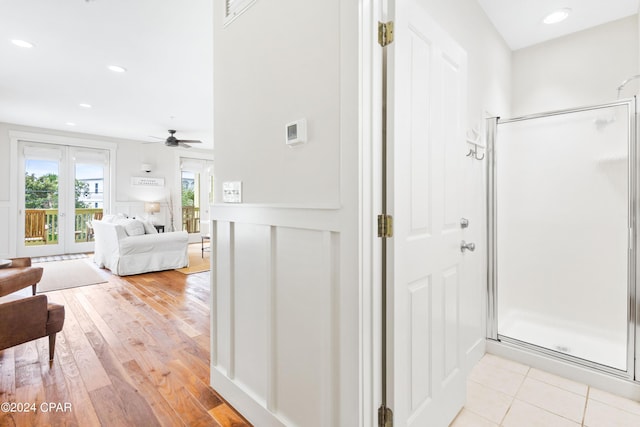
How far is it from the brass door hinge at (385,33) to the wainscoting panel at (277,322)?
792 millimetres

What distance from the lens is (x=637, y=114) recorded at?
1.89m

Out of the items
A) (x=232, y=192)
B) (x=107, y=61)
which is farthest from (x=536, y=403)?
(x=107, y=61)

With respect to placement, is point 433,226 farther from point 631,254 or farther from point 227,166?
point 631,254

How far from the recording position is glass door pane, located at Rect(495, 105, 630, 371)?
253cm

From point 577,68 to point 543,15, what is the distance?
649mm

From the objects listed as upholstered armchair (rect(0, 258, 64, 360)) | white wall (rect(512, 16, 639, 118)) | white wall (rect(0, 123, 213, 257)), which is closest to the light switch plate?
upholstered armchair (rect(0, 258, 64, 360))

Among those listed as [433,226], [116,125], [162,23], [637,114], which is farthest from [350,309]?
[116,125]

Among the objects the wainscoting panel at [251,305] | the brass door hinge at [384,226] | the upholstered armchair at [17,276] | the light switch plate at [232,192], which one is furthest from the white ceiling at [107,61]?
the brass door hinge at [384,226]

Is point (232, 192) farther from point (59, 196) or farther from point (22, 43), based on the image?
point (59, 196)

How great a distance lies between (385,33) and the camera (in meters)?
1.24

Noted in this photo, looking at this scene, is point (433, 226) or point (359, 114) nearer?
point (359, 114)

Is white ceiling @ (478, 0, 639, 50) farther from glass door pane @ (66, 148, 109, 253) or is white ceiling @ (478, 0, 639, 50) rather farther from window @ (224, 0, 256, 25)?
glass door pane @ (66, 148, 109, 253)

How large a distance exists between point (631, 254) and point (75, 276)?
6.65 m

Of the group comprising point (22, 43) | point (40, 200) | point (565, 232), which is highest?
point (22, 43)
